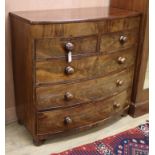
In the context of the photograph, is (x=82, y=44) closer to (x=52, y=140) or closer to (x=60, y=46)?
(x=60, y=46)

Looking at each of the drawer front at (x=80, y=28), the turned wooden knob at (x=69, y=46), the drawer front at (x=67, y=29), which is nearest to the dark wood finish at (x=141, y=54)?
the drawer front at (x=80, y=28)

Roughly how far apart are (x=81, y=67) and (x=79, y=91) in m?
0.18

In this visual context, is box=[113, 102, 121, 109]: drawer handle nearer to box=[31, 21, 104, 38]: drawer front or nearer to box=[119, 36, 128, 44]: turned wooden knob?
box=[119, 36, 128, 44]: turned wooden knob

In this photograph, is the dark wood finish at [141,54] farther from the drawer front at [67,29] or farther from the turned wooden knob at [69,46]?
the turned wooden knob at [69,46]

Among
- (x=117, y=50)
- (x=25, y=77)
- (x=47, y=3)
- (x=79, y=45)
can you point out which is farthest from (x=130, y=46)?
(x=25, y=77)

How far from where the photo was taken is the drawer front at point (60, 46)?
1486mm

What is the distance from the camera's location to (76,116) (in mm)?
1765

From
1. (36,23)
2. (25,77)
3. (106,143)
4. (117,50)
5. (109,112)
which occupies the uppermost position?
(36,23)

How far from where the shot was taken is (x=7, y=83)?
1906 millimetres

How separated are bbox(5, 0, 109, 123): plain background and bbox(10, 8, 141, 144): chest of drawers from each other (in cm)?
7

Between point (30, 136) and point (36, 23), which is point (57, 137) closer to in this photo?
point (30, 136)

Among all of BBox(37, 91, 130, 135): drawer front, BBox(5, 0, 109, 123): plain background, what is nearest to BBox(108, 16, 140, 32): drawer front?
BBox(5, 0, 109, 123): plain background

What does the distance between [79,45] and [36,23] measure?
12.7 inches

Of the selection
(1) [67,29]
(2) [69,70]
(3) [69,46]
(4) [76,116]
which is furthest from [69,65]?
(4) [76,116]
